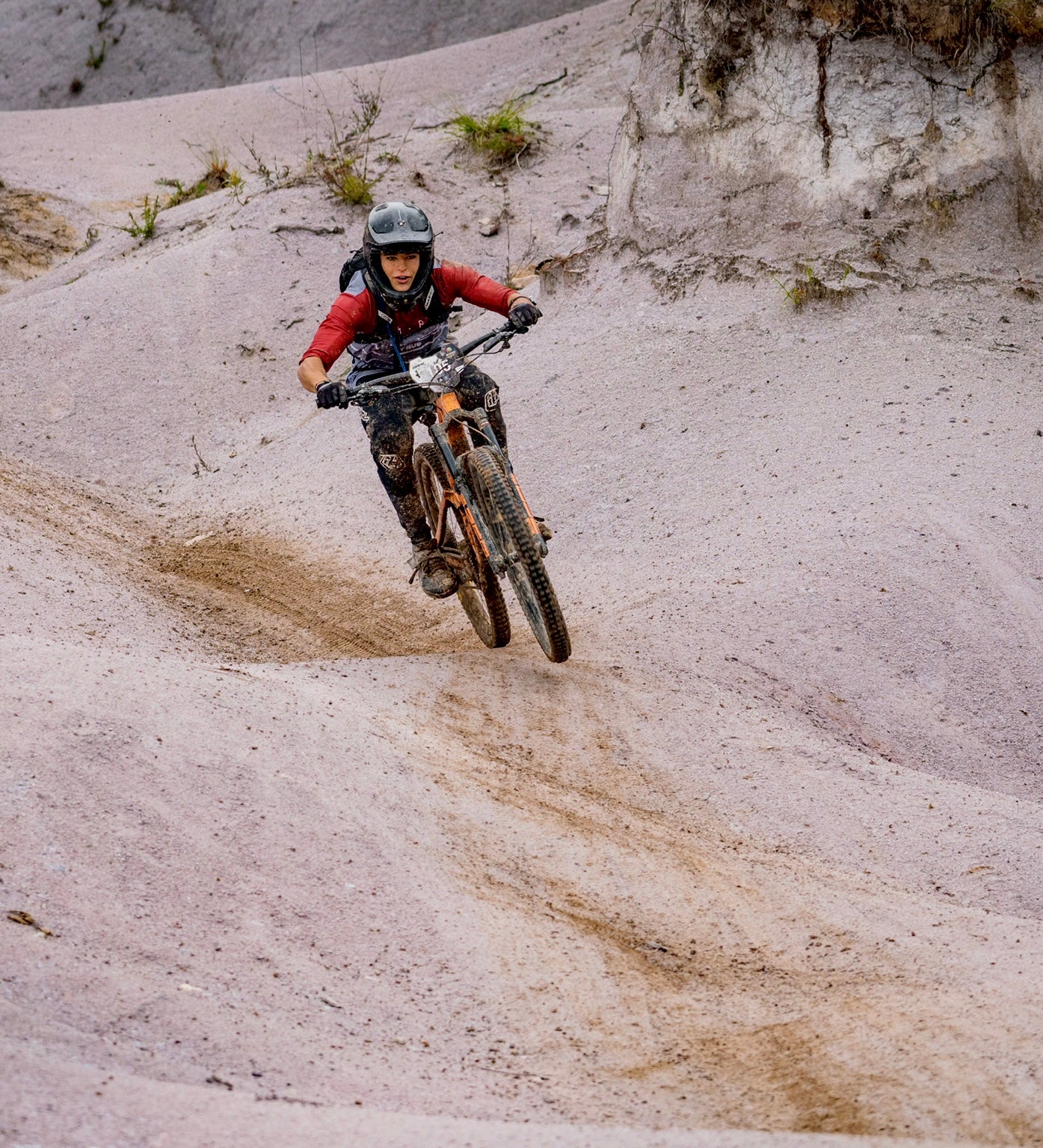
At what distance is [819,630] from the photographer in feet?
18.9

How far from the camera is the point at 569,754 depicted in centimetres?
504

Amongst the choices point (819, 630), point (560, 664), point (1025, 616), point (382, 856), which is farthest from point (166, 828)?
point (1025, 616)

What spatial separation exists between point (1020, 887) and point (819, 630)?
1893 mm

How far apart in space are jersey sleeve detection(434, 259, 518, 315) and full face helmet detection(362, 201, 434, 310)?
0.45 feet

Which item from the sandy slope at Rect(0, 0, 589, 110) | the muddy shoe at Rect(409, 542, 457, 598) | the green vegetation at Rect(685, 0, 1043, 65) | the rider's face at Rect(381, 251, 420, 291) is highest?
the sandy slope at Rect(0, 0, 589, 110)

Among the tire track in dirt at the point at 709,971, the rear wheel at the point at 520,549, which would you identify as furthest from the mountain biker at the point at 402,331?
the tire track in dirt at the point at 709,971

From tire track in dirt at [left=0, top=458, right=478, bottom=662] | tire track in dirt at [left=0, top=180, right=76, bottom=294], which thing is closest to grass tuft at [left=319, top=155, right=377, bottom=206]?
tire track in dirt at [left=0, top=180, right=76, bottom=294]

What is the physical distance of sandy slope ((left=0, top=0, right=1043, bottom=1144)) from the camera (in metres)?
2.88

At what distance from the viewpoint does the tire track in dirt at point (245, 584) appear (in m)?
6.69

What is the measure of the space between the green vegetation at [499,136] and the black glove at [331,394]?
Answer: 877 centimetres

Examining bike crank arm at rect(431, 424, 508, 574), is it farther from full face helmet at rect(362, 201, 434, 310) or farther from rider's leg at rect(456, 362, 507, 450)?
full face helmet at rect(362, 201, 434, 310)

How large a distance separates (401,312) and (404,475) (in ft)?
2.66

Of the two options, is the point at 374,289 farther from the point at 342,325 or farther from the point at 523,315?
the point at 523,315

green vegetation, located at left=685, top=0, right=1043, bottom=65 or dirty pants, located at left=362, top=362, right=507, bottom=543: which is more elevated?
green vegetation, located at left=685, top=0, right=1043, bottom=65
